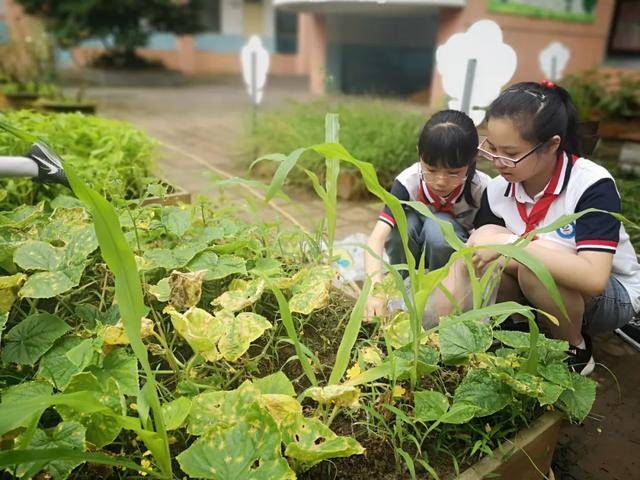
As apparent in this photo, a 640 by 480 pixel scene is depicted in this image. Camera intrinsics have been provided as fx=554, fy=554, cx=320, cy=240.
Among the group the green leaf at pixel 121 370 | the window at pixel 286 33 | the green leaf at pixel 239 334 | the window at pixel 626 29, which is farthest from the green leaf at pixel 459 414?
the window at pixel 286 33

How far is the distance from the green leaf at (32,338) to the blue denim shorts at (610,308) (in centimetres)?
123

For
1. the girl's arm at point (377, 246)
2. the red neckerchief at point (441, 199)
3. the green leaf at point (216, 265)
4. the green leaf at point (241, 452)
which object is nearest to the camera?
the green leaf at point (241, 452)

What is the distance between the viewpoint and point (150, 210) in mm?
1413

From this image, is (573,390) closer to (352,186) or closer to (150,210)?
(150,210)

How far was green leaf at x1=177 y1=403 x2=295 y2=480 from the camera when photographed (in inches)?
27.7

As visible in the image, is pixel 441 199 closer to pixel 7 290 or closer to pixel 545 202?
pixel 545 202

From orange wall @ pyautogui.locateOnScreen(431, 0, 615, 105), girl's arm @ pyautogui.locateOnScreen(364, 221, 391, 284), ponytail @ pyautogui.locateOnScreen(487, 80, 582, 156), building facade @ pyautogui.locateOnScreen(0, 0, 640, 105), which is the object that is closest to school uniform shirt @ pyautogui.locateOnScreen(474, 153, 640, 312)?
ponytail @ pyautogui.locateOnScreen(487, 80, 582, 156)

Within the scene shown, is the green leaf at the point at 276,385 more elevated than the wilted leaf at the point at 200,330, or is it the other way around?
the wilted leaf at the point at 200,330

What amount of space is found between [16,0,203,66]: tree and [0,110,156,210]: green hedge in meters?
8.45

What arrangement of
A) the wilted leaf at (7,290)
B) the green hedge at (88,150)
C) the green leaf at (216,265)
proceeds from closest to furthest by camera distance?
the wilted leaf at (7,290) < the green leaf at (216,265) < the green hedge at (88,150)

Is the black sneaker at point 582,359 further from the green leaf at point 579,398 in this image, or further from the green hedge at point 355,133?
the green hedge at point 355,133

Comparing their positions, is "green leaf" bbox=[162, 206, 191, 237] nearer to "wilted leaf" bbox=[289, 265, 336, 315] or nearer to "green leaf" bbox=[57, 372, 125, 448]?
"wilted leaf" bbox=[289, 265, 336, 315]

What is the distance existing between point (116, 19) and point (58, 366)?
440 inches

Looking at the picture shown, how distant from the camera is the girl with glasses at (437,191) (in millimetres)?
1387
